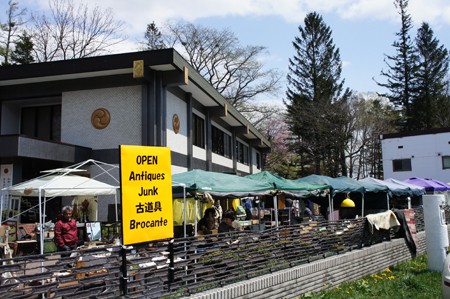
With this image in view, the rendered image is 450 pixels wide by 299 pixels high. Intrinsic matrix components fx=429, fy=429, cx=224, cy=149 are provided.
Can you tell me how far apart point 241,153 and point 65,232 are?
23.2 meters

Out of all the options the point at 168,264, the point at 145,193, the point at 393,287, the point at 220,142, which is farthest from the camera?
the point at 220,142

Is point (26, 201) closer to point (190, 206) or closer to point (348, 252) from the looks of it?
point (190, 206)

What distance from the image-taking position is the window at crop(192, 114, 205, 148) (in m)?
20.3

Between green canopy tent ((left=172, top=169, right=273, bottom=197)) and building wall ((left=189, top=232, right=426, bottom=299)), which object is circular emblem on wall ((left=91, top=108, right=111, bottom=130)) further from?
building wall ((left=189, top=232, right=426, bottom=299))

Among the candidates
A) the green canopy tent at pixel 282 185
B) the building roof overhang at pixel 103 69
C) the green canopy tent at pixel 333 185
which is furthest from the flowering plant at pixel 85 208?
the green canopy tent at pixel 333 185

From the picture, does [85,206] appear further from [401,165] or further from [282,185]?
[401,165]

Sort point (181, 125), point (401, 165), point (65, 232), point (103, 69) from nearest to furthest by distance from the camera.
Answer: point (65, 232), point (103, 69), point (181, 125), point (401, 165)

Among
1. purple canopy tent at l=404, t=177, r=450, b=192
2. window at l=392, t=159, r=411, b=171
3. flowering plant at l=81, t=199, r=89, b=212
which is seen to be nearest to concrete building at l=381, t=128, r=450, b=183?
window at l=392, t=159, r=411, b=171

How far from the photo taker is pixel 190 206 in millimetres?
15461

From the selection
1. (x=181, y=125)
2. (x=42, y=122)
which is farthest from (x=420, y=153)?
(x=42, y=122)

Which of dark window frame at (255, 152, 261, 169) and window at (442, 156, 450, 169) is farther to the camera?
dark window frame at (255, 152, 261, 169)

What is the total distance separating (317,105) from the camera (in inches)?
1613

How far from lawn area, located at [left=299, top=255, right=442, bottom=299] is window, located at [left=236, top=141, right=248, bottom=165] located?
20.9m

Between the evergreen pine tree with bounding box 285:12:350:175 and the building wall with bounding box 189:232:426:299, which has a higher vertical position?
the evergreen pine tree with bounding box 285:12:350:175
